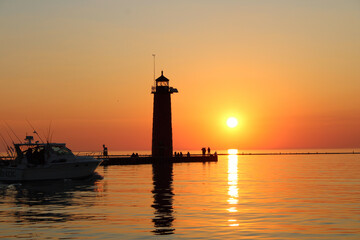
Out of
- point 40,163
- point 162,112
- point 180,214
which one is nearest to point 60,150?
point 40,163

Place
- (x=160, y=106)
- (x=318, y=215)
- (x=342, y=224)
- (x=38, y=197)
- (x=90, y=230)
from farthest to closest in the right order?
1. (x=160, y=106)
2. (x=38, y=197)
3. (x=318, y=215)
4. (x=342, y=224)
5. (x=90, y=230)

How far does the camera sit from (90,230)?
64.5 feet

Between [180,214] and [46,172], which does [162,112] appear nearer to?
[46,172]

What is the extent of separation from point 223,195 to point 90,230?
14.7 meters

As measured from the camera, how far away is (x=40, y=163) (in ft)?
144

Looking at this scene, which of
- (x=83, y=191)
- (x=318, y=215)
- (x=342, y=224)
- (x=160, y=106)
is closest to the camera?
(x=342, y=224)

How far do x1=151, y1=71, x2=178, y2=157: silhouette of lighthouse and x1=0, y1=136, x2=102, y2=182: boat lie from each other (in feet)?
134

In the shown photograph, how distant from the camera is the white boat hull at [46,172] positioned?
43.2 meters

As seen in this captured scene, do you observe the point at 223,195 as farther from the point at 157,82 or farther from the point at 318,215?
the point at 157,82

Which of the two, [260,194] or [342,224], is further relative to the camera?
[260,194]

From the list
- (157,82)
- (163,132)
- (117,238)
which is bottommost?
(117,238)

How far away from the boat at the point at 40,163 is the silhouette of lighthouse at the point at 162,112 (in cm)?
4086

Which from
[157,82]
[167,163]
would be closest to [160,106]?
[157,82]

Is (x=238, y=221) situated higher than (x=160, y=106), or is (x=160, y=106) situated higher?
(x=160, y=106)
